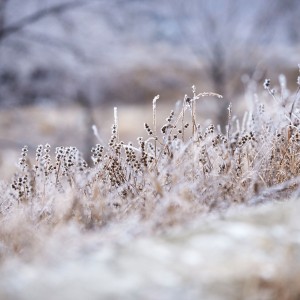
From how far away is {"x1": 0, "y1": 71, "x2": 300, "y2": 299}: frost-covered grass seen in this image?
204cm

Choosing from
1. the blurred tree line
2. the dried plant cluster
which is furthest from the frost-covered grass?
the blurred tree line

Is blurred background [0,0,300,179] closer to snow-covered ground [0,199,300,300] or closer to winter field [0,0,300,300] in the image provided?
winter field [0,0,300,300]

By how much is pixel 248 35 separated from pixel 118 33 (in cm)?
428

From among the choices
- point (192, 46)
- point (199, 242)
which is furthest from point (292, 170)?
point (192, 46)

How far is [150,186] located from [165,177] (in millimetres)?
126

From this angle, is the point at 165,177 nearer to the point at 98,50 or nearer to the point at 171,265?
the point at 171,265

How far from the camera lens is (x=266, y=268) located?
5.04ft

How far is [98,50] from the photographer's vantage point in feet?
37.4

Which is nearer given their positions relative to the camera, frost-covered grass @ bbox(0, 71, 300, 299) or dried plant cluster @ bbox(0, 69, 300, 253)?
frost-covered grass @ bbox(0, 71, 300, 299)

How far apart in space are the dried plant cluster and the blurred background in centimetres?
284

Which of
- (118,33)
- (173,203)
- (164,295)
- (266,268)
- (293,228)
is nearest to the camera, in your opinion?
(164,295)

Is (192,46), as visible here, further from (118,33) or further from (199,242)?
(199,242)

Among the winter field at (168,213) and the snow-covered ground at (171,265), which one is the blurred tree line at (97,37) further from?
the snow-covered ground at (171,265)

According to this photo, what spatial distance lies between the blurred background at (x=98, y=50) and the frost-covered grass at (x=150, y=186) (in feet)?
9.36
